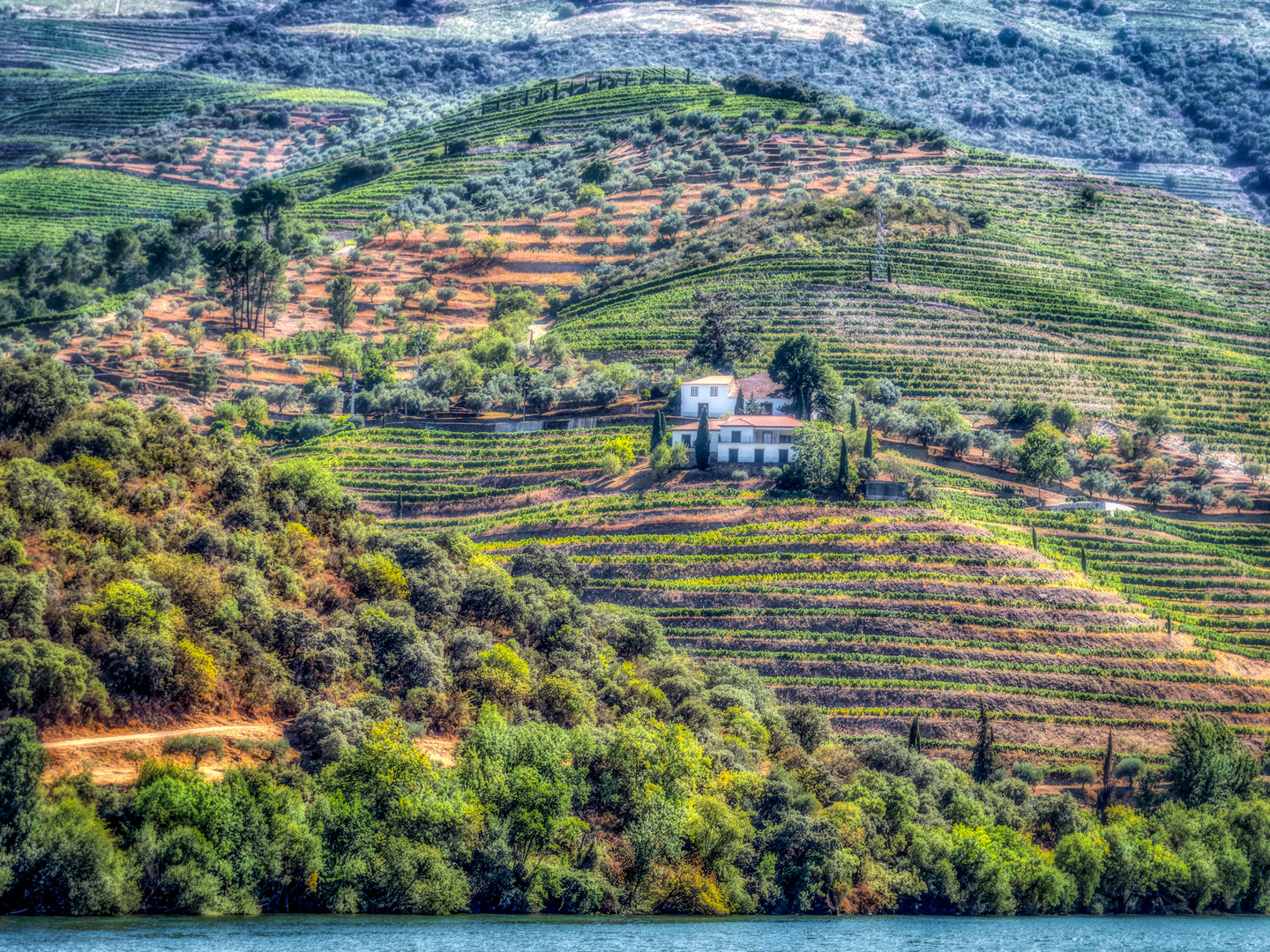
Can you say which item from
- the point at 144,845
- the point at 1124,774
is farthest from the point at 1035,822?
the point at 144,845

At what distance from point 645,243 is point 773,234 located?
13763 millimetres

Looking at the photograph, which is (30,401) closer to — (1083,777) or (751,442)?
(751,442)

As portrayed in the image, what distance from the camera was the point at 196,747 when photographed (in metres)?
47.0

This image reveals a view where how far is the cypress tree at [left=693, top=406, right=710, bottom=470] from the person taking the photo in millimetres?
86750

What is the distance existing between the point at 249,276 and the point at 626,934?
260 feet

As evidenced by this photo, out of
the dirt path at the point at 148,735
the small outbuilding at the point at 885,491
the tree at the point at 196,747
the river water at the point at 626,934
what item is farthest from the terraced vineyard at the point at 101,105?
the river water at the point at 626,934

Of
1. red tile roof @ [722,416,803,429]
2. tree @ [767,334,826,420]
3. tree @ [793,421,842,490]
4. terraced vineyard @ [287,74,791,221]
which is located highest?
terraced vineyard @ [287,74,791,221]

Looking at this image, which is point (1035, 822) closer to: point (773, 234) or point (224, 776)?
point (224, 776)

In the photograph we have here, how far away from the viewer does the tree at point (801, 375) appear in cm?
9238

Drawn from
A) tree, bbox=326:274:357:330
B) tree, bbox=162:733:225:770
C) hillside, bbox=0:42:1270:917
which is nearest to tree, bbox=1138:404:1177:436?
hillside, bbox=0:42:1270:917

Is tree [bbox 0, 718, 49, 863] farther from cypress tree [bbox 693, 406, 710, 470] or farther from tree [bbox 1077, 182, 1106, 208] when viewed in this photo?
tree [bbox 1077, 182, 1106, 208]

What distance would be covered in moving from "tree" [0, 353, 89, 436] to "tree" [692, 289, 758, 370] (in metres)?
50.3

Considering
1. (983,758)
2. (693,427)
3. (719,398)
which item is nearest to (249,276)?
(719,398)

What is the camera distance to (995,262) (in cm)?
Answer: 11544
